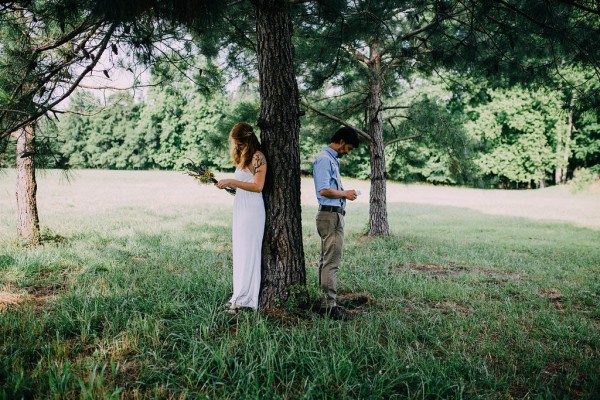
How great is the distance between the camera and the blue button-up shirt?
4043 millimetres

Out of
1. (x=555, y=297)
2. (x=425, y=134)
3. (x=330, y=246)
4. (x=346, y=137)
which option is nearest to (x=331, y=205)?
(x=330, y=246)

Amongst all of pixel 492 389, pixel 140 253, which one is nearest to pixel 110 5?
pixel 492 389

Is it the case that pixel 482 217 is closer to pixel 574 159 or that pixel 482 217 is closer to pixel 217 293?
pixel 217 293

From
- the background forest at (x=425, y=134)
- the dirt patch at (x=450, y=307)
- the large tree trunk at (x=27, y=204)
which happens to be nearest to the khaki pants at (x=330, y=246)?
the dirt patch at (x=450, y=307)

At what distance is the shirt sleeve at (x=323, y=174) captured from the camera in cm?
403

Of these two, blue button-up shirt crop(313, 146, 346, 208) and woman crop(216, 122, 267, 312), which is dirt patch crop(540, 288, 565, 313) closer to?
blue button-up shirt crop(313, 146, 346, 208)

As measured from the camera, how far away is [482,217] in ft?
51.8

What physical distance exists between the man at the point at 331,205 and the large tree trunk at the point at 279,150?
1.02 ft

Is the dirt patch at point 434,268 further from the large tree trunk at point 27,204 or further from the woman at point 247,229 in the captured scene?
the large tree trunk at point 27,204

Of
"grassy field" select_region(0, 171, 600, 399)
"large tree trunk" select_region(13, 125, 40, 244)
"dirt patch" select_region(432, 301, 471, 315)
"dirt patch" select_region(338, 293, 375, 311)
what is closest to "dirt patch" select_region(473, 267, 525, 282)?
"grassy field" select_region(0, 171, 600, 399)

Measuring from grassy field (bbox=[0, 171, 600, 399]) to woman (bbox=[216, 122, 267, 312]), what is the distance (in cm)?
33

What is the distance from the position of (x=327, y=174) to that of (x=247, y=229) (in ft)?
3.30

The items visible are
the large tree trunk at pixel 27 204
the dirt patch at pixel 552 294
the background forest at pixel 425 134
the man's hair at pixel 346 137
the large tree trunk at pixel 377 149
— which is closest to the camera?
the man's hair at pixel 346 137

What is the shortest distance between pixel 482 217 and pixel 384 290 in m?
12.5
